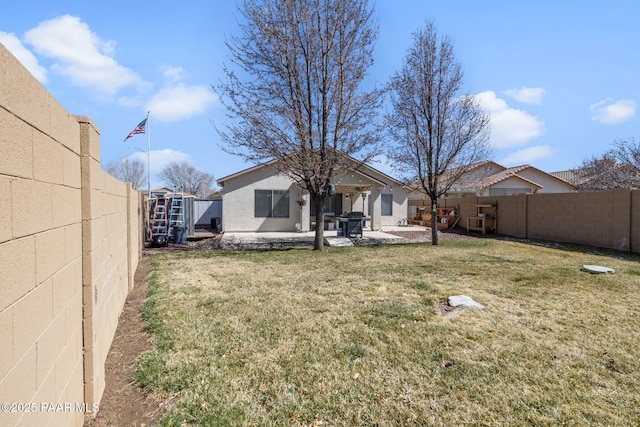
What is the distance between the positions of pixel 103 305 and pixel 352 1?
1097 cm

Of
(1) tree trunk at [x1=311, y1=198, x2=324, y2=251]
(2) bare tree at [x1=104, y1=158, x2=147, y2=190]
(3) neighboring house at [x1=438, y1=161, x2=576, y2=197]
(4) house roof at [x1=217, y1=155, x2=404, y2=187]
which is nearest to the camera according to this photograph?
(1) tree trunk at [x1=311, y1=198, x2=324, y2=251]

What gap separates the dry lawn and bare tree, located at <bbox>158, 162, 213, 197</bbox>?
51.3m

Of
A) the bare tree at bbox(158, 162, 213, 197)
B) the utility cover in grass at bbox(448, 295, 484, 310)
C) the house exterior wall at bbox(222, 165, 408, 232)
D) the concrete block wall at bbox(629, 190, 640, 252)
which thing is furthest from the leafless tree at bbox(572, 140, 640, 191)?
the bare tree at bbox(158, 162, 213, 197)

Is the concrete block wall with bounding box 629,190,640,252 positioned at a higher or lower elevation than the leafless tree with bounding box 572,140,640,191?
lower

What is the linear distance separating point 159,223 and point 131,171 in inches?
1602

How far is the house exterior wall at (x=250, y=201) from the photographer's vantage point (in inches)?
659

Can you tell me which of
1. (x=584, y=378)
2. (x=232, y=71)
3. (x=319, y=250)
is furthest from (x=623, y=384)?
(x=232, y=71)

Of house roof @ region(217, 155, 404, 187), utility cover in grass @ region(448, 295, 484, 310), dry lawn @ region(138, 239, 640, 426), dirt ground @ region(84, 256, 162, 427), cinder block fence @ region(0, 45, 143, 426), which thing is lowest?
dirt ground @ region(84, 256, 162, 427)

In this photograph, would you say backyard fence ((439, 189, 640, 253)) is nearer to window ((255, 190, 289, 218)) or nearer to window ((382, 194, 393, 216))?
window ((382, 194, 393, 216))

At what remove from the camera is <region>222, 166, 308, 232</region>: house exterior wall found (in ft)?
54.9

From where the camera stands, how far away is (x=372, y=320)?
449 centimetres

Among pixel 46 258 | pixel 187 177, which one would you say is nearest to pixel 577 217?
pixel 46 258

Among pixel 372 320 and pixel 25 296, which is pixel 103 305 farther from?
pixel 372 320

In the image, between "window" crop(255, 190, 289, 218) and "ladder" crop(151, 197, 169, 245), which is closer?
"ladder" crop(151, 197, 169, 245)
